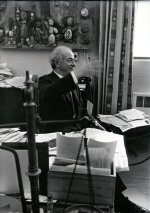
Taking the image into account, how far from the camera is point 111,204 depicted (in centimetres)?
101

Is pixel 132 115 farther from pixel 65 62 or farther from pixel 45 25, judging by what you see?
pixel 45 25

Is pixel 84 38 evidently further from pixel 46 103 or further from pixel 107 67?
pixel 46 103

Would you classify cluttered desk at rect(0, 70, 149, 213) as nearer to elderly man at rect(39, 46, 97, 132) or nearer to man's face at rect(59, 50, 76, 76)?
elderly man at rect(39, 46, 97, 132)

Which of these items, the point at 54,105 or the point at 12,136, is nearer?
the point at 12,136

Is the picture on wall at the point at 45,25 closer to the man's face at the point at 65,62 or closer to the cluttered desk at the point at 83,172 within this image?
the man's face at the point at 65,62

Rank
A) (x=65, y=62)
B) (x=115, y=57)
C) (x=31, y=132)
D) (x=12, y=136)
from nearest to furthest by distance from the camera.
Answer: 1. (x=31, y=132)
2. (x=12, y=136)
3. (x=65, y=62)
4. (x=115, y=57)

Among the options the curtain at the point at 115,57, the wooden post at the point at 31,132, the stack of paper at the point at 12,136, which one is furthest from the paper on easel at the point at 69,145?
the curtain at the point at 115,57

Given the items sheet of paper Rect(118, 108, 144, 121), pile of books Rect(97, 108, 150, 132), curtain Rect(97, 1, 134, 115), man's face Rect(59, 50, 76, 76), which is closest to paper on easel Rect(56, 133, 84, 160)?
man's face Rect(59, 50, 76, 76)

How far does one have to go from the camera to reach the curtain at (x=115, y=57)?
2.61 metres

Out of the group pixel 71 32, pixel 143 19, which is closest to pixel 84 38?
pixel 71 32

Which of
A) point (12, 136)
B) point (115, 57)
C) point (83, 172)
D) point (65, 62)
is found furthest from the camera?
point (115, 57)

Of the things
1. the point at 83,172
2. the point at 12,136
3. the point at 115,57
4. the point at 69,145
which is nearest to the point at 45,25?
the point at 115,57

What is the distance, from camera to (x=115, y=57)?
2750 millimetres

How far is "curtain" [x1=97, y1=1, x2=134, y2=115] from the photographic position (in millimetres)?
2613
